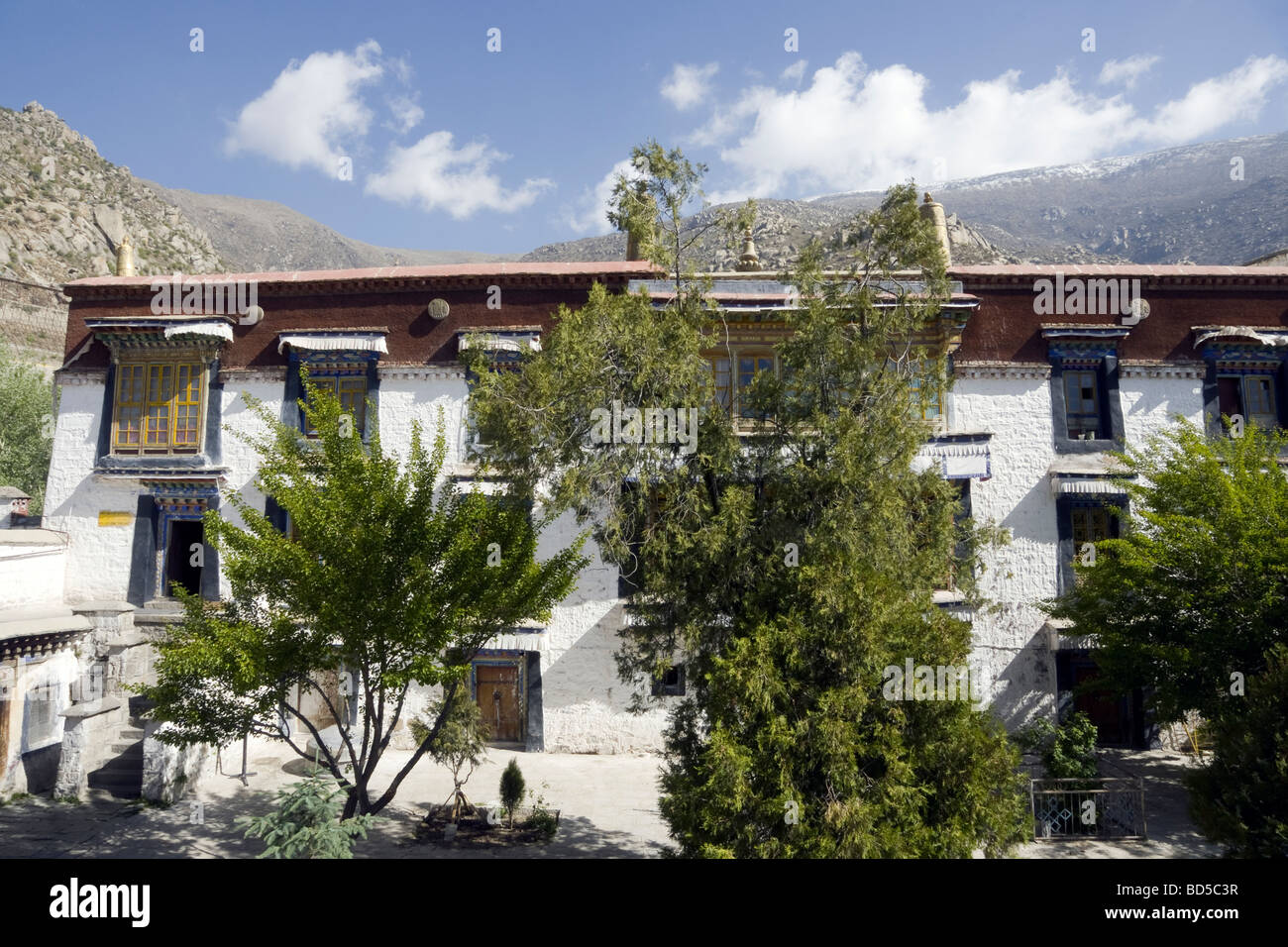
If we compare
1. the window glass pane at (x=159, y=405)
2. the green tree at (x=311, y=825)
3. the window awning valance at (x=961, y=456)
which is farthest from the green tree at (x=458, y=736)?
the window awning valance at (x=961, y=456)

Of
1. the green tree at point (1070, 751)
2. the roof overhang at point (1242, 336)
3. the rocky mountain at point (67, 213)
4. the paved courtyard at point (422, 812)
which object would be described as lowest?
the paved courtyard at point (422, 812)

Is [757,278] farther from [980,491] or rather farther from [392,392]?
[392,392]

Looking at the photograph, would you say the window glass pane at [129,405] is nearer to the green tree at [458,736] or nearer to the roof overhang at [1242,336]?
the green tree at [458,736]

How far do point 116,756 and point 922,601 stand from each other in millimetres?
16481

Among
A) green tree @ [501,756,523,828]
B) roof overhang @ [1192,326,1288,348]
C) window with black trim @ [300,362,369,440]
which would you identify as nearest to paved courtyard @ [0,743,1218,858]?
green tree @ [501,756,523,828]

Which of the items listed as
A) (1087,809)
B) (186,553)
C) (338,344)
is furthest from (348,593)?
(186,553)

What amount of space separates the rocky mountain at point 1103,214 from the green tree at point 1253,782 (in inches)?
1657

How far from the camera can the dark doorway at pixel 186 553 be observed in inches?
789

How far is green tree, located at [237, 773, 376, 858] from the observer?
31.0 ft

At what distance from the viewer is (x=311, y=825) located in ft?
32.8

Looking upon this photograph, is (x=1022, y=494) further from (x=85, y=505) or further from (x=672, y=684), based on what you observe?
(x=85, y=505)

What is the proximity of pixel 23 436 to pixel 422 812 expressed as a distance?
26511mm

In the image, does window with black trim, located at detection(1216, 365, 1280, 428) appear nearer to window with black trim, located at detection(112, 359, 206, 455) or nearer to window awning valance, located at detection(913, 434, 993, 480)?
window awning valance, located at detection(913, 434, 993, 480)
